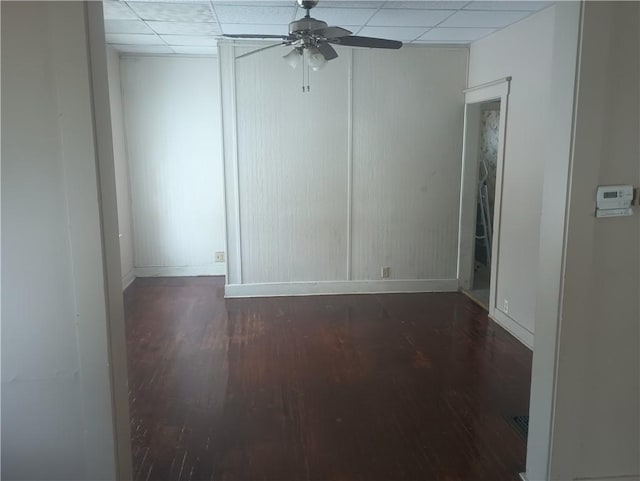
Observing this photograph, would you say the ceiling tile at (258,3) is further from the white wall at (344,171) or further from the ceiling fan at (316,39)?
the white wall at (344,171)

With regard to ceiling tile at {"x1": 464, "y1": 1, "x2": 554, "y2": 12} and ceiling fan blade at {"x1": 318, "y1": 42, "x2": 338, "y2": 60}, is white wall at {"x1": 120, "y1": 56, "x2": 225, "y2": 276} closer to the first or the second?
ceiling fan blade at {"x1": 318, "y1": 42, "x2": 338, "y2": 60}

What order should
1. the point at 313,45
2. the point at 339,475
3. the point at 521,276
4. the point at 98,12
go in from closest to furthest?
the point at 98,12 → the point at 339,475 → the point at 313,45 → the point at 521,276

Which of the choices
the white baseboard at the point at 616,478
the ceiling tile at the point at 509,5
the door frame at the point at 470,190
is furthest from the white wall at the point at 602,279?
the door frame at the point at 470,190

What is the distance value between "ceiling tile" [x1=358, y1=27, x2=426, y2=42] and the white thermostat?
2992 millimetres

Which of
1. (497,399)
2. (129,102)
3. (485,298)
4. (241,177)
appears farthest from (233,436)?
(129,102)

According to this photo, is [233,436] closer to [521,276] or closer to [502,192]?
[521,276]

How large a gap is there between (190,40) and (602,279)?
4406 millimetres

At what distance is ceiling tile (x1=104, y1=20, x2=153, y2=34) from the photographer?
411 centimetres

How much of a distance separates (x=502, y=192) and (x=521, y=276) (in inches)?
31.6

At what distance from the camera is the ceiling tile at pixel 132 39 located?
4.64 m

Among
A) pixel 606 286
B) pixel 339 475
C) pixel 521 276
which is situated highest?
pixel 606 286

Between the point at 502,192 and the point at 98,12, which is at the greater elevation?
the point at 98,12

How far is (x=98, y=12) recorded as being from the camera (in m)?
1.59

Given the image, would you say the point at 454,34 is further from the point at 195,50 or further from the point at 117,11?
the point at 117,11
